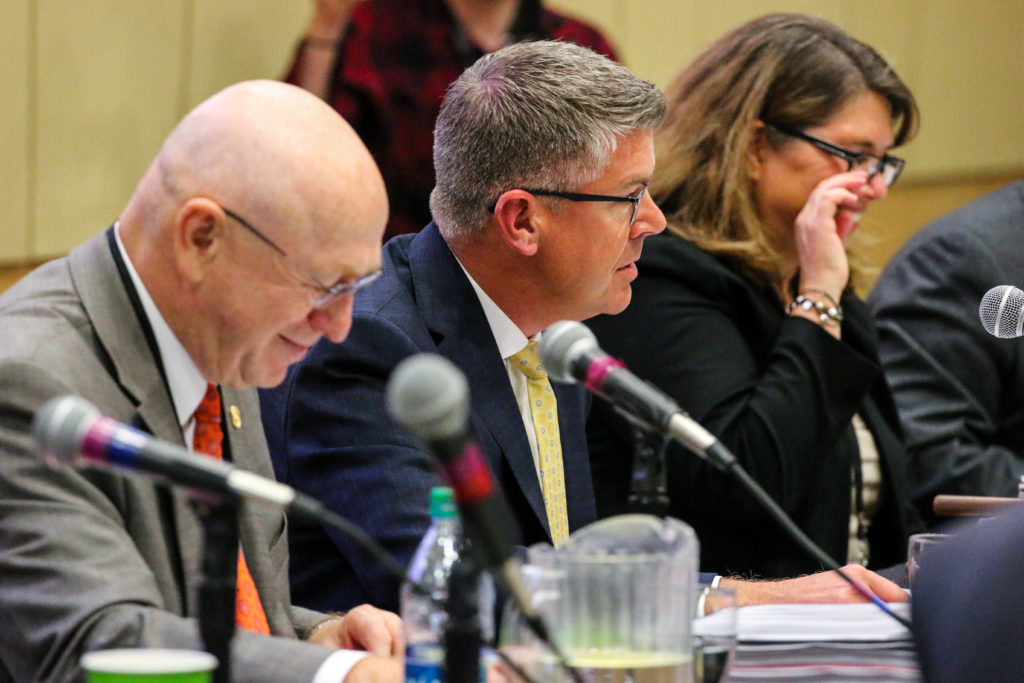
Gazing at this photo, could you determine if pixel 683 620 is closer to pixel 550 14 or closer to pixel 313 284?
pixel 313 284

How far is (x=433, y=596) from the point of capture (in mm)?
1382

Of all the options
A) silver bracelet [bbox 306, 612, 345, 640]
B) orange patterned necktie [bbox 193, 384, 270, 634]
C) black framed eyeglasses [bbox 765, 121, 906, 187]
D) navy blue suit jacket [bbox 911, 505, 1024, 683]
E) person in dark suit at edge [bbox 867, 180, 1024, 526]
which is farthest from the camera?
person in dark suit at edge [bbox 867, 180, 1024, 526]

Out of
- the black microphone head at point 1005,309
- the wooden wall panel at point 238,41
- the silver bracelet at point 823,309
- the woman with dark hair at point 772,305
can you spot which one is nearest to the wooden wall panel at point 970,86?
the wooden wall panel at point 238,41

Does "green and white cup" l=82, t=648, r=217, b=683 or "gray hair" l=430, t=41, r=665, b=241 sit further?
"gray hair" l=430, t=41, r=665, b=241

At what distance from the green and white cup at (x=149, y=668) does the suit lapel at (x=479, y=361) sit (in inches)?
39.6

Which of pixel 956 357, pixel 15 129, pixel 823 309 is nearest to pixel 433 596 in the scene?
pixel 823 309

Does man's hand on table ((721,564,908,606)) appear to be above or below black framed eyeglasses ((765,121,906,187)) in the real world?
below

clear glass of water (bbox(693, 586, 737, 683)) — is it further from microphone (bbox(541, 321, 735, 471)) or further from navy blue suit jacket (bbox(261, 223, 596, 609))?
navy blue suit jacket (bbox(261, 223, 596, 609))

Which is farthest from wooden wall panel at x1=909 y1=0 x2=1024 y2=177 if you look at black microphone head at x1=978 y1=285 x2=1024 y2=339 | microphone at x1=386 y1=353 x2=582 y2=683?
microphone at x1=386 y1=353 x2=582 y2=683

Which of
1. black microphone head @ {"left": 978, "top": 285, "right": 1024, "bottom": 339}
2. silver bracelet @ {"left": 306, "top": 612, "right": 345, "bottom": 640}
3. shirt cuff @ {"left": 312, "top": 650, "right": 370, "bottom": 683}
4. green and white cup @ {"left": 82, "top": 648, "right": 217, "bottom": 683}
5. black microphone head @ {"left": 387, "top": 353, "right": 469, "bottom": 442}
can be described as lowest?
silver bracelet @ {"left": 306, "top": 612, "right": 345, "bottom": 640}

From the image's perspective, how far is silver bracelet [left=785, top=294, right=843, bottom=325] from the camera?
2.69m

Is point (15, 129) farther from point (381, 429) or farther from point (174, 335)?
point (174, 335)

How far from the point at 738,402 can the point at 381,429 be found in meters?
0.81

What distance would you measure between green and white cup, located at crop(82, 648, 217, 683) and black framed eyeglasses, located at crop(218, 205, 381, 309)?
0.59 m
